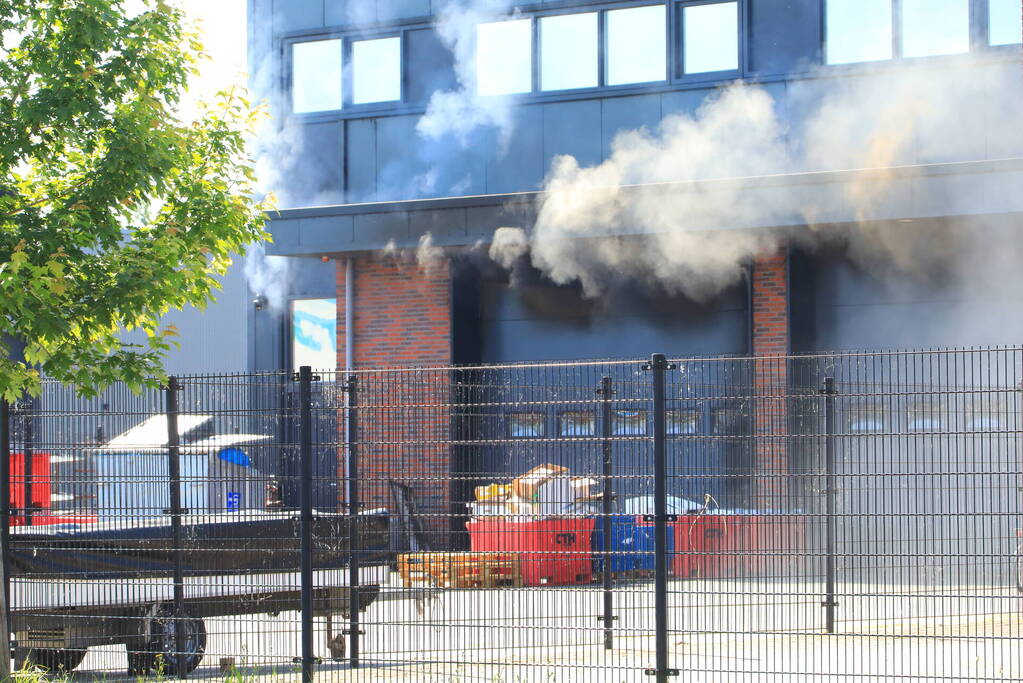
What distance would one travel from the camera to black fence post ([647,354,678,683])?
7.70 meters

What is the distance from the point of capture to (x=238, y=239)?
8641 millimetres

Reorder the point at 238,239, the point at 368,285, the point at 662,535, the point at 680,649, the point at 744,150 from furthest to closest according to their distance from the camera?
the point at 368,285
the point at 744,150
the point at 680,649
the point at 238,239
the point at 662,535

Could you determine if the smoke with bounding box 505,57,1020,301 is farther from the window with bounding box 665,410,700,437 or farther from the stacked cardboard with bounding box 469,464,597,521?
the stacked cardboard with bounding box 469,464,597,521

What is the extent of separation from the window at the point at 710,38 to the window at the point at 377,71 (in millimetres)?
4623

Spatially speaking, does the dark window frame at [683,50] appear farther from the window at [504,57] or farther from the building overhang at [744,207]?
the building overhang at [744,207]

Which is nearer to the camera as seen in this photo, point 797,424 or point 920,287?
point 797,424

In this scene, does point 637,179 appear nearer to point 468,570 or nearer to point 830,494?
point 830,494

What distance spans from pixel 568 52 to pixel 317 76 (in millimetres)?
4217

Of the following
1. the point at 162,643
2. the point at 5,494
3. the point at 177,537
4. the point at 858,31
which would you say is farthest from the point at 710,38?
the point at 5,494

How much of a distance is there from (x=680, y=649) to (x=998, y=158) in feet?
33.4

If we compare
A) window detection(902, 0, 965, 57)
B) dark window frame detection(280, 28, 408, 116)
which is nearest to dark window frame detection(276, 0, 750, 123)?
dark window frame detection(280, 28, 408, 116)

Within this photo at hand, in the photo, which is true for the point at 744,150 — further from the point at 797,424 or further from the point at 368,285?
the point at 797,424

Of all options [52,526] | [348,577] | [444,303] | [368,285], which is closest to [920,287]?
[444,303]

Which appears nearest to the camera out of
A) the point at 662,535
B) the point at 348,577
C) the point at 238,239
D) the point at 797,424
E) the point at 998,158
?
the point at 662,535
